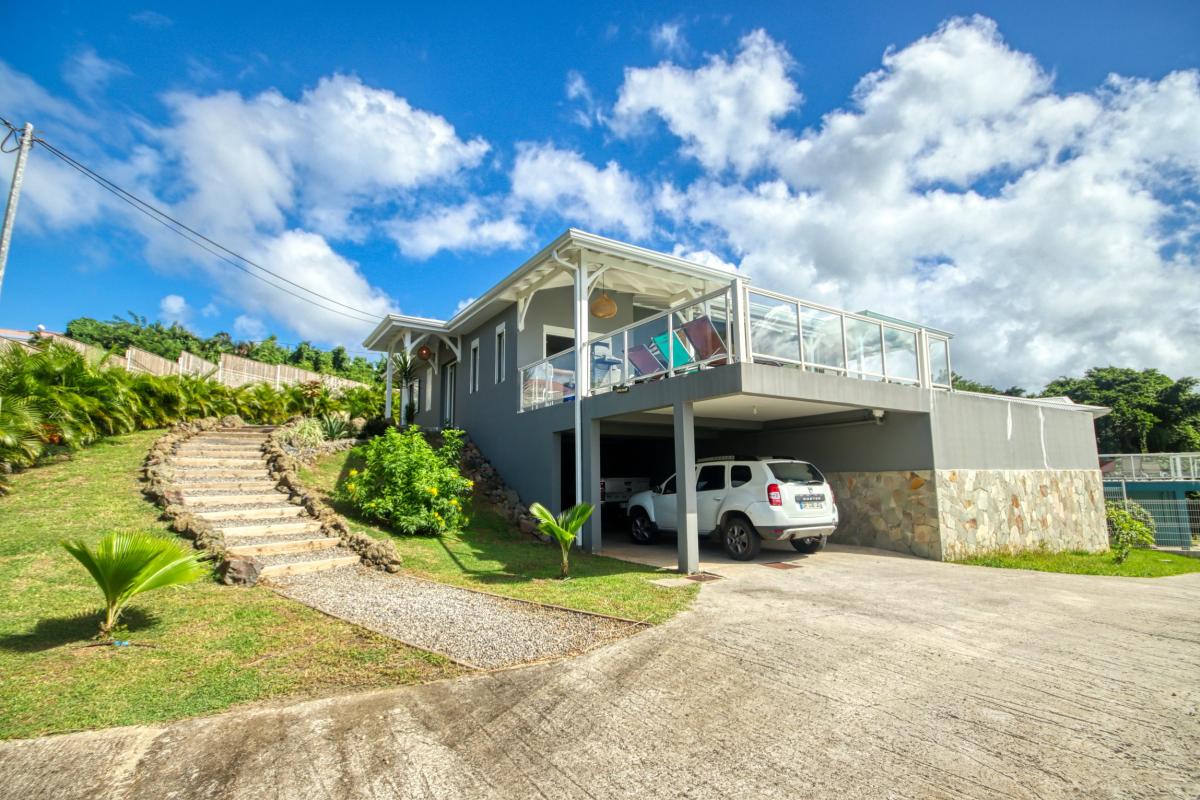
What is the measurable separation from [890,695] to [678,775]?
1.83 m

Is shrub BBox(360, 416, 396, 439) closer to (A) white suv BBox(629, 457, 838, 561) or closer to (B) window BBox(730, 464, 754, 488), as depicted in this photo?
(A) white suv BBox(629, 457, 838, 561)

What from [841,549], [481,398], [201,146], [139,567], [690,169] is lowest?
[841,549]

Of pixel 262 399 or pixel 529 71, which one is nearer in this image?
pixel 529 71

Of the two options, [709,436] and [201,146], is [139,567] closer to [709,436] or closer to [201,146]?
[709,436]

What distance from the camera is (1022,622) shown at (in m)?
5.68

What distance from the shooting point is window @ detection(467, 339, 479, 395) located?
51.1 feet

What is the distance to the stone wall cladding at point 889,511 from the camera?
10136 millimetres

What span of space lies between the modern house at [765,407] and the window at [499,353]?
0.05 metres

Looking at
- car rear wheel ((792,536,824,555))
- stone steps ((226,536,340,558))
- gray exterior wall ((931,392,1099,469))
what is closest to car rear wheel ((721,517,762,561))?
car rear wheel ((792,536,824,555))

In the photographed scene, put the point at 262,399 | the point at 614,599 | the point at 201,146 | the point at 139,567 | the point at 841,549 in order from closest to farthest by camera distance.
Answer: the point at 139,567, the point at 614,599, the point at 841,549, the point at 201,146, the point at 262,399

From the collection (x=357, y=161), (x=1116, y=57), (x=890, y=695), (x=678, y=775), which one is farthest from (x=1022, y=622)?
(x=357, y=161)

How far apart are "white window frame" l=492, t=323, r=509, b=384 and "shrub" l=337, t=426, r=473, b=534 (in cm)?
395

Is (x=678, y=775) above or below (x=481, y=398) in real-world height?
below

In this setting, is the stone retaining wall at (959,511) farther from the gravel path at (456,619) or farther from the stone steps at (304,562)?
the stone steps at (304,562)
